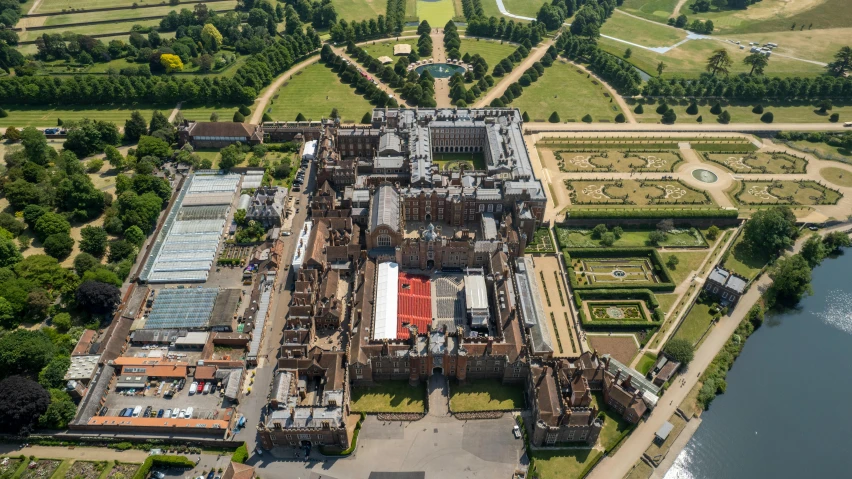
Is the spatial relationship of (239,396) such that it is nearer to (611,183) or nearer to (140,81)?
(611,183)

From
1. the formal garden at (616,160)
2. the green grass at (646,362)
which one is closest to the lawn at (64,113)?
the formal garden at (616,160)

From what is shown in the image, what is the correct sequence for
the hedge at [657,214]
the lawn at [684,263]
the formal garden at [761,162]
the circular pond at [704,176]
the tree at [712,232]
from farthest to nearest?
the formal garden at [761,162], the circular pond at [704,176], the hedge at [657,214], the tree at [712,232], the lawn at [684,263]

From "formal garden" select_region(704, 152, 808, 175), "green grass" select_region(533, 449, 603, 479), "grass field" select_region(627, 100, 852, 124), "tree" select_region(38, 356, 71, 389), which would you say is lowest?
"green grass" select_region(533, 449, 603, 479)

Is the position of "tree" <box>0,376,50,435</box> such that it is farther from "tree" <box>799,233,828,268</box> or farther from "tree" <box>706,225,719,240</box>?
"tree" <box>799,233,828,268</box>

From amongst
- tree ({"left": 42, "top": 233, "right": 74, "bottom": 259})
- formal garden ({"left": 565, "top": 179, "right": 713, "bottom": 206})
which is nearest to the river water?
formal garden ({"left": 565, "top": 179, "right": 713, "bottom": 206})

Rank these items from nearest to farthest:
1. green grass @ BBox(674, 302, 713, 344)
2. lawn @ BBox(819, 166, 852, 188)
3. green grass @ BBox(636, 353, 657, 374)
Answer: green grass @ BBox(636, 353, 657, 374)
green grass @ BBox(674, 302, 713, 344)
lawn @ BBox(819, 166, 852, 188)

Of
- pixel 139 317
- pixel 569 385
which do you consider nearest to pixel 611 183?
pixel 569 385

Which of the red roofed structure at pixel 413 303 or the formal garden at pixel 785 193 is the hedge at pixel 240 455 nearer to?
the red roofed structure at pixel 413 303
